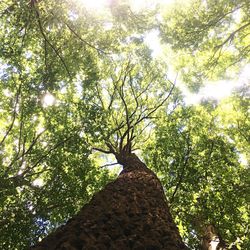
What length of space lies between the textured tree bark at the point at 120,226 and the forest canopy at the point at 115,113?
5417 mm

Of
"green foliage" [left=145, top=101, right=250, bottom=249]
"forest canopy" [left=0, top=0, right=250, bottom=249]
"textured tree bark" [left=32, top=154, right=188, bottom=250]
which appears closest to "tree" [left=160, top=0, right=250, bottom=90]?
"forest canopy" [left=0, top=0, right=250, bottom=249]

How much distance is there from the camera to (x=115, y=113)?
17328 millimetres

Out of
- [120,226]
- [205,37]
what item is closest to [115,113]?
[205,37]

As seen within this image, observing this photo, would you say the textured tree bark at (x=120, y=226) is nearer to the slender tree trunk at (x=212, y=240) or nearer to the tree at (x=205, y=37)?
the slender tree trunk at (x=212, y=240)

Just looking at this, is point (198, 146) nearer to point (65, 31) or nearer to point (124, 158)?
point (124, 158)

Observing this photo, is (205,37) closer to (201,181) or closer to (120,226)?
(201,181)

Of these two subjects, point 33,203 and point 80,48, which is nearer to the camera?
point 33,203

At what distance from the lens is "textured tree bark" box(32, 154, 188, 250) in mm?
3075

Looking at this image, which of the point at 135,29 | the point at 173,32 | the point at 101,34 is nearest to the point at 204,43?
the point at 173,32

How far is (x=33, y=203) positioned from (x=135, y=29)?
→ 8782 mm

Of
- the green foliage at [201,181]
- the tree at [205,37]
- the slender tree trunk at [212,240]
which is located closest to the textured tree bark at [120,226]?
the slender tree trunk at [212,240]

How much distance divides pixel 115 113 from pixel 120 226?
45.4 ft

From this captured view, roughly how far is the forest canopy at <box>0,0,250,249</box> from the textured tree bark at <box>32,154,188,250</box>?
542 centimetres

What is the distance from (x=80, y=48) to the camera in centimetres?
1282
